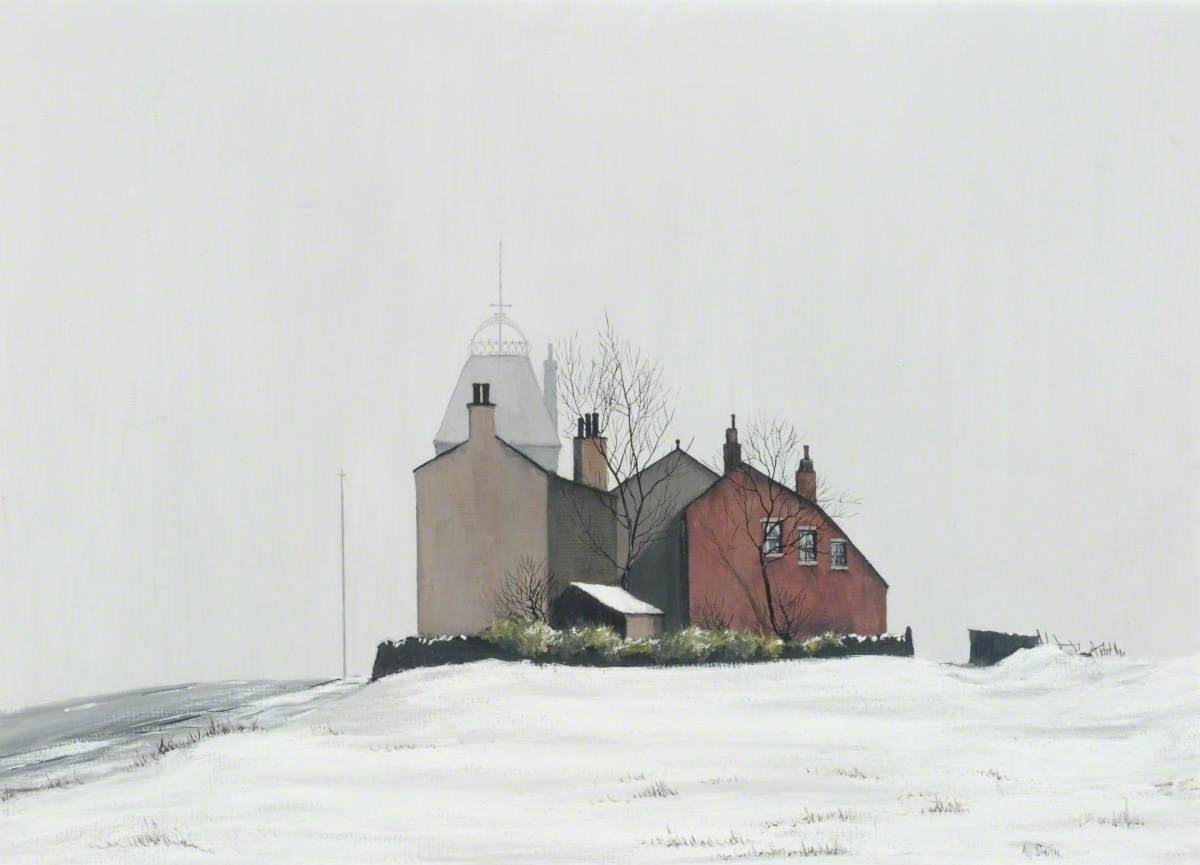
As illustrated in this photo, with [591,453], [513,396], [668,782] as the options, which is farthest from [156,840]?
[513,396]

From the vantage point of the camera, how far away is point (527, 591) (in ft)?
137

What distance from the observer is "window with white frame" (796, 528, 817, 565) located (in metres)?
42.8

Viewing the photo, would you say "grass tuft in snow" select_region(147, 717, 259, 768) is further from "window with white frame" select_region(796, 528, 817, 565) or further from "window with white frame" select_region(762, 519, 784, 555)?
"window with white frame" select_region(796, 528, 817, 565)

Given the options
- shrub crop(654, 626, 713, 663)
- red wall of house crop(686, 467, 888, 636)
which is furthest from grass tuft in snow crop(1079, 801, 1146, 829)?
red wall of house crop(686, 467, 888, 636)

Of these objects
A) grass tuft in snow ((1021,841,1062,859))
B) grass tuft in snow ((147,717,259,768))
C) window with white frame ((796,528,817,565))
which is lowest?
grass tuft in snow ((1021,841,1062,859))

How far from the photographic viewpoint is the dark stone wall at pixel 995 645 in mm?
36250

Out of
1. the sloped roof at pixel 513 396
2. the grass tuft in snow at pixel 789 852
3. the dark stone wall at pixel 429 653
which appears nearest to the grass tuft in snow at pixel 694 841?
the grass tuft in snow at pixel 789 852

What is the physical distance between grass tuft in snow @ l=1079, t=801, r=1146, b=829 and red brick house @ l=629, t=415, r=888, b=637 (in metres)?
26.9

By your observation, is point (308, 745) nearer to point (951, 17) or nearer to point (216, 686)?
point (951, 17)

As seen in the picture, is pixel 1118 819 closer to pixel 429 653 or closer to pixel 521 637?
pixel 521 637

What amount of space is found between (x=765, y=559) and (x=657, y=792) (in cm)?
2556

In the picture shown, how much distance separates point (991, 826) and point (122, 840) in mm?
8847

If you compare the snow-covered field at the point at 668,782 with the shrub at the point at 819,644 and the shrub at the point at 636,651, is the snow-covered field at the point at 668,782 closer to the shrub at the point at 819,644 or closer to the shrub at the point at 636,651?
the shrub at the point at 636,651

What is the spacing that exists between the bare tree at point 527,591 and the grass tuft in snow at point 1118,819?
2656 cm
